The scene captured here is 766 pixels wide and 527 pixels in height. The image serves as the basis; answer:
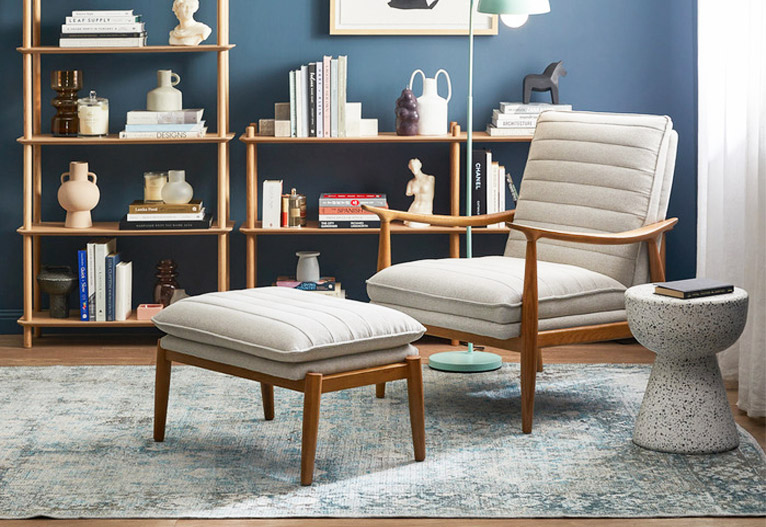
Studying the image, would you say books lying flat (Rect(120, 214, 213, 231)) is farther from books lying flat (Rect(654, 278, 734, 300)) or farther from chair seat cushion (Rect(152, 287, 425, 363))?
books lying flat (Rect(654, 278, 734, 300))

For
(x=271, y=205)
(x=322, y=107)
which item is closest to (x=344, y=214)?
(x=271, y=205)

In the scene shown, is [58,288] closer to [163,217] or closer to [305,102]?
[163,217]

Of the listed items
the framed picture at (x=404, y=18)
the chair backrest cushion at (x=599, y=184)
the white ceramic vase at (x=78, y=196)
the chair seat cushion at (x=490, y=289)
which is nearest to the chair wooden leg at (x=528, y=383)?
the chair seat cushion at (x=490, y=289)

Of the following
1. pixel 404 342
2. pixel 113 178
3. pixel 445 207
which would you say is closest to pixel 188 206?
pixel 113 178

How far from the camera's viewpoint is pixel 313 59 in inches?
180

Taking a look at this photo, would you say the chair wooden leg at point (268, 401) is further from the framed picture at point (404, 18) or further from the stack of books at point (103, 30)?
the framed picture at point (404, 18)

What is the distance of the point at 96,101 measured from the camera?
14.1 feet

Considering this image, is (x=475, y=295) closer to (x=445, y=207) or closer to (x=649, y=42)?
(x=445, y=207)

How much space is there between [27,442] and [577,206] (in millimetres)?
1911

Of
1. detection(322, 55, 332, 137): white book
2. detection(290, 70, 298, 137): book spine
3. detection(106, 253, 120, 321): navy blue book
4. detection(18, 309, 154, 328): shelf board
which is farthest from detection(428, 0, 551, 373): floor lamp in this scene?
detection(106, 253, 120, 321): navy blue book

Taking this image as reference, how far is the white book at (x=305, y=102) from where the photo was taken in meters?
4.30

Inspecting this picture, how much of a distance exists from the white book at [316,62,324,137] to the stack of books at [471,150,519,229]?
619mm

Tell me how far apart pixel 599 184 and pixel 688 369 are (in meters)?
0.92

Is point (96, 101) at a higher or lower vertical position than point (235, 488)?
higher
